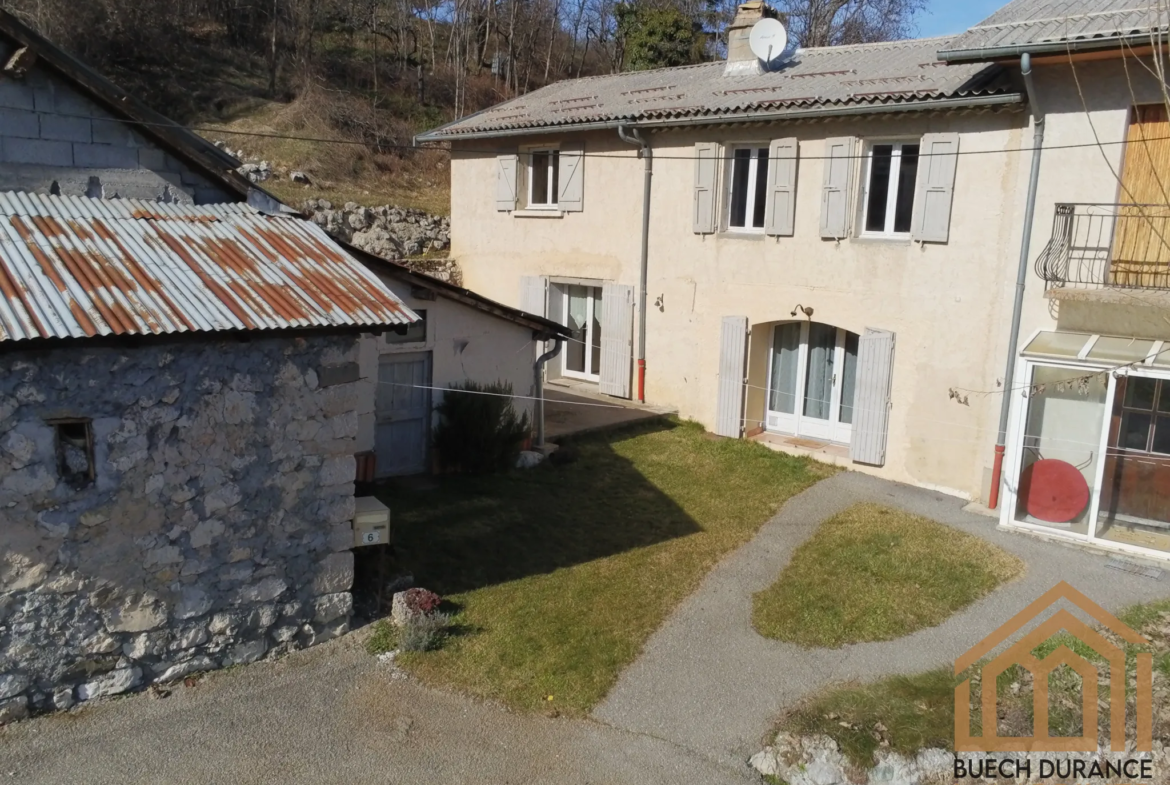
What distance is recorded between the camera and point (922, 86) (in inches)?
428

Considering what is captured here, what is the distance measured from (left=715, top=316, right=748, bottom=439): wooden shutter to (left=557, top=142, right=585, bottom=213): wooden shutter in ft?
11.7

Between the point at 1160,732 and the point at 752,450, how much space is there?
22.8ft

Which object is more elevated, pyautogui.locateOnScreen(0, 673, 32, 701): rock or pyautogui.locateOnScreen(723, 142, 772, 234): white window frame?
pyautogui.locateOnScreen(723, 142, 772, 234): white window frame

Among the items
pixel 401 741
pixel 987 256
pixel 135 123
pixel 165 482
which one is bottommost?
pixel 401 741

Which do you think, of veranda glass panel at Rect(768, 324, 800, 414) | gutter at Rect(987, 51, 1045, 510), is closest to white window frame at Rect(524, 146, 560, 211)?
veranda glass panel at Rect(768, 324, 800, 414)

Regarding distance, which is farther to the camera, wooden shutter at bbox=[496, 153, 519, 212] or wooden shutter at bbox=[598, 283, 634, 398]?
wooden shutter at bbox=[496, 153, 519, 212]

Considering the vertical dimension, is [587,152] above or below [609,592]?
above

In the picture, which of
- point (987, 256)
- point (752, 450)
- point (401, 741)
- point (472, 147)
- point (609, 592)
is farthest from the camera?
point (472, 147)

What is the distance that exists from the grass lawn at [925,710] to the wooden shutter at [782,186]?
22.6 feet

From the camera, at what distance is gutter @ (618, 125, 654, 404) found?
1370 cm

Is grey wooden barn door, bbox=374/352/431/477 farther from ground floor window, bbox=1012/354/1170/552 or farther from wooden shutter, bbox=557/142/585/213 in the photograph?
ground floor window, bbox=1012/354/1170/552

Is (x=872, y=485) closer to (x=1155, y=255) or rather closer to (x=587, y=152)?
(x=1155, y=255)

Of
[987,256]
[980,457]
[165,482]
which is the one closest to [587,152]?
[987,256]

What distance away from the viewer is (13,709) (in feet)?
18.7
